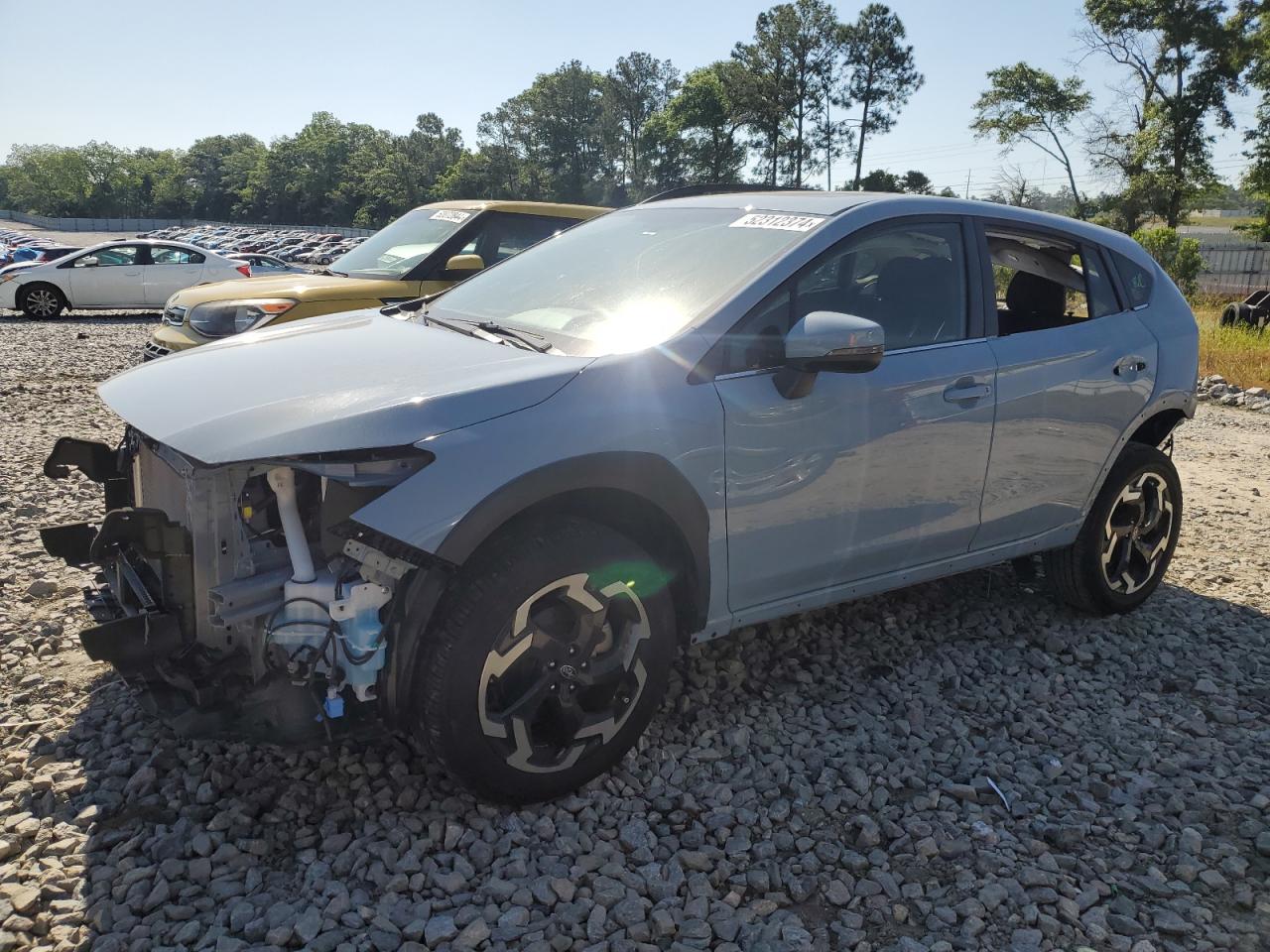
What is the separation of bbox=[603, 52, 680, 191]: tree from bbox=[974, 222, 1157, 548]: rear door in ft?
294

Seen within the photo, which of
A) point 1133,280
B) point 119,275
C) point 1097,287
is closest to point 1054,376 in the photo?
point 1097,287

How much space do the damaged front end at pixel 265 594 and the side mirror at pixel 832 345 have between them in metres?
1.18

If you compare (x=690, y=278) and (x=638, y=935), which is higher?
(x=690, y=278)

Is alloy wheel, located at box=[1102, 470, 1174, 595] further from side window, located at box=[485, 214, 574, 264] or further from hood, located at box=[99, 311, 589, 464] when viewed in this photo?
side window, located at box=[485, 214, 574, 264]

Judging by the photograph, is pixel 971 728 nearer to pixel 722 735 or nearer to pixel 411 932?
pixel 722 735

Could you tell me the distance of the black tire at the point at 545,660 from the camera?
255 cm

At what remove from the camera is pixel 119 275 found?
1753 cm

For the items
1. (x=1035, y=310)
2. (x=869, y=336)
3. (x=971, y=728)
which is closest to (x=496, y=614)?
(x=869, y=336)

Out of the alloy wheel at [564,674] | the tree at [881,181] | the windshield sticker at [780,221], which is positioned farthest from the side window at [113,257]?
the tree at [881,181]

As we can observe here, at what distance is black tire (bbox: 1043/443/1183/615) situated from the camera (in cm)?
430

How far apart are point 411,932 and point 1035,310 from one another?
11.9 feet

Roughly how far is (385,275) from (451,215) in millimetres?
819

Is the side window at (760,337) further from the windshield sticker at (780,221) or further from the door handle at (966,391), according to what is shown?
the door handle at (966,391)

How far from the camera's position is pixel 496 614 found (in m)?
2.56
